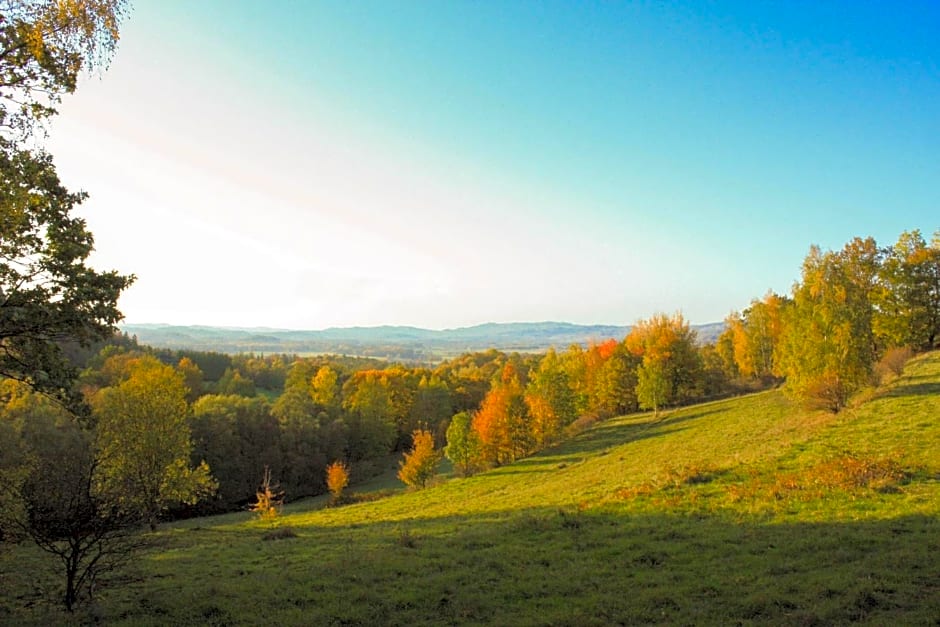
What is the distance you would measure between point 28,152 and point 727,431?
39.8 m

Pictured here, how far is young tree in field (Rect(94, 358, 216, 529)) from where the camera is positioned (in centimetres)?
2989

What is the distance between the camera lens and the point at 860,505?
50.2 ft

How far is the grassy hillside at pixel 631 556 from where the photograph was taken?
1036cm

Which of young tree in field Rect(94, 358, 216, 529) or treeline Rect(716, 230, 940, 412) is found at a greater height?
treeline Rect(716, 230, 940, 412)

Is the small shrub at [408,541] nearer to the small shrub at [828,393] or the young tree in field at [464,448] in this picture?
the small shrub at [828,393]

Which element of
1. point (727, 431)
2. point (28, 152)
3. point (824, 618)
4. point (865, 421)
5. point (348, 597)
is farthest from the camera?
point (727, 431)

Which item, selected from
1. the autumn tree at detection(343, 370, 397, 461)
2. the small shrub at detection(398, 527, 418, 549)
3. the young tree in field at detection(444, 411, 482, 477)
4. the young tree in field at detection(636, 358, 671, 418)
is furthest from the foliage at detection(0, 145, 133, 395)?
the autumn tree at detection(343, 370, 397, 461)

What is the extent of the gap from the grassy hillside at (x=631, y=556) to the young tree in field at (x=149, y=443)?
4.09m

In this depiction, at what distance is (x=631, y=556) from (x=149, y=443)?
3045cm

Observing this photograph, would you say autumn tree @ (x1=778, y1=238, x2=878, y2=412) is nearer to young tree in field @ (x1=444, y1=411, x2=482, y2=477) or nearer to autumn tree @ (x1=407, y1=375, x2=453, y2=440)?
young tree in field @ (x1=444, y1=411, x2=482, y2=477)

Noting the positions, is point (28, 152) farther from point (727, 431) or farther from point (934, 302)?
point (934, 302)

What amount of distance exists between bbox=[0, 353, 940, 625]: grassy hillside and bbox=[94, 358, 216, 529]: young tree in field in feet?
13.4

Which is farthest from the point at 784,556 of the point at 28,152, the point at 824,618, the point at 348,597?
the point at 28,152

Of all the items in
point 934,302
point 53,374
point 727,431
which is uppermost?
point 934,302
